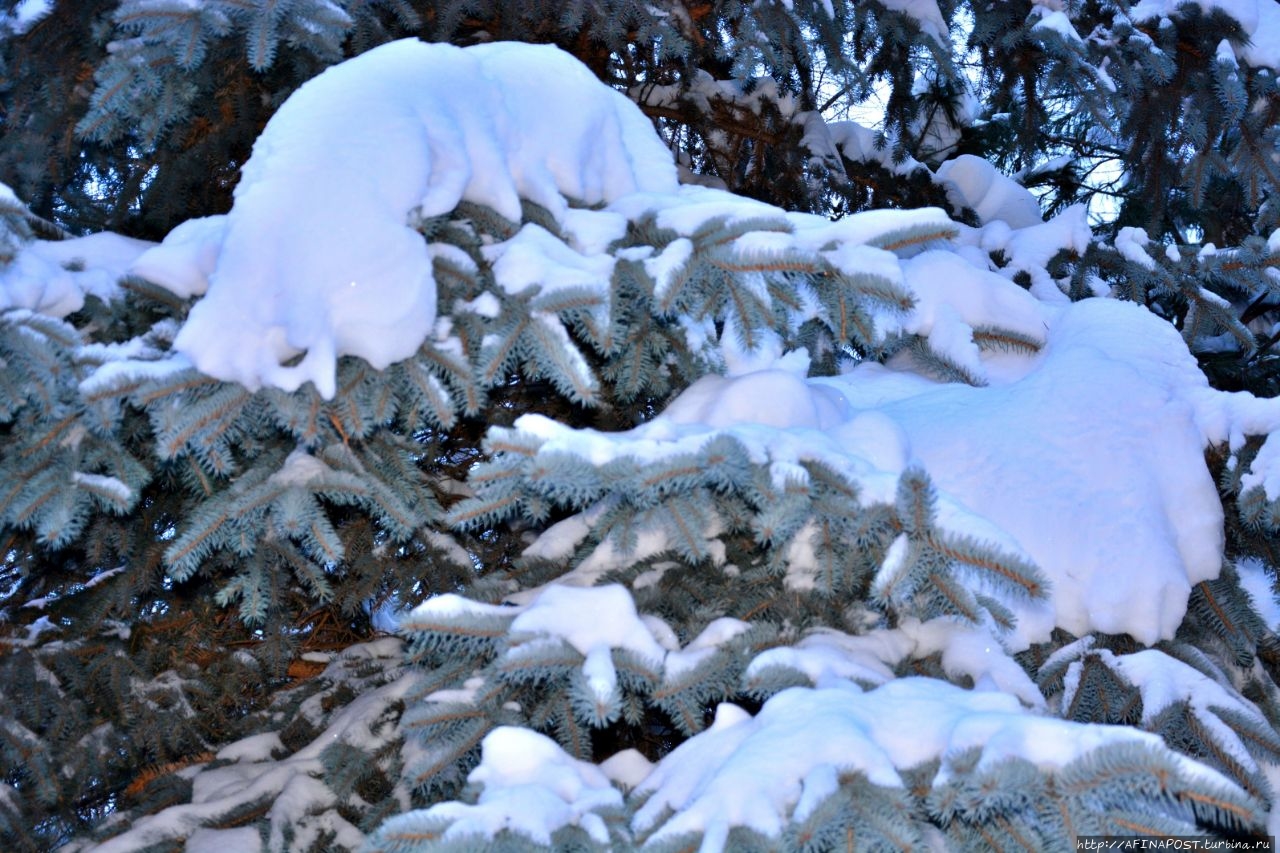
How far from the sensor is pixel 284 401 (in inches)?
82.1

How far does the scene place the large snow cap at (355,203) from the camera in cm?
208

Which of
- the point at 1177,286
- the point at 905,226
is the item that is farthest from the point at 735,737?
the point at 1177,286

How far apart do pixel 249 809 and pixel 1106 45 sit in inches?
160

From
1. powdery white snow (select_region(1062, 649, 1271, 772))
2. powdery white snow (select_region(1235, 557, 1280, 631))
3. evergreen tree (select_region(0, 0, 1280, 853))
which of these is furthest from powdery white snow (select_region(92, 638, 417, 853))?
powdery white snow (select_region(1235, 557, 1280, 631))

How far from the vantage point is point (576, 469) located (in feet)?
6.06

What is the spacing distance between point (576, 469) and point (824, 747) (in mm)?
641

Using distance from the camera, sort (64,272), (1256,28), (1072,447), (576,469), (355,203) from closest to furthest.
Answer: (576,469)
(355,203)
(64,272)
(1072,447)
(1256,28)

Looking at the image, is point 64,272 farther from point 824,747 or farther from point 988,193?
point 988,193

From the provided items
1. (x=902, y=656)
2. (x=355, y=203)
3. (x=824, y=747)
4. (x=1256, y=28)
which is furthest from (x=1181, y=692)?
(x=1256, y=28)

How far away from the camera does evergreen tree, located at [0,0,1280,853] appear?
1.77 metres

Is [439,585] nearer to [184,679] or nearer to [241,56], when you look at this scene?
[184,679]

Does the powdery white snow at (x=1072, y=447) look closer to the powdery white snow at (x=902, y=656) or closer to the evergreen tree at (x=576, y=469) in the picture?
the evergreen tree at (x=576, y=469)

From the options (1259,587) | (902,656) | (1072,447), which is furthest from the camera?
(1259,587)

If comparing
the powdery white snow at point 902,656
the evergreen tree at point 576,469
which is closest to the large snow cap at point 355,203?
the evergreen tree at point 576,469
